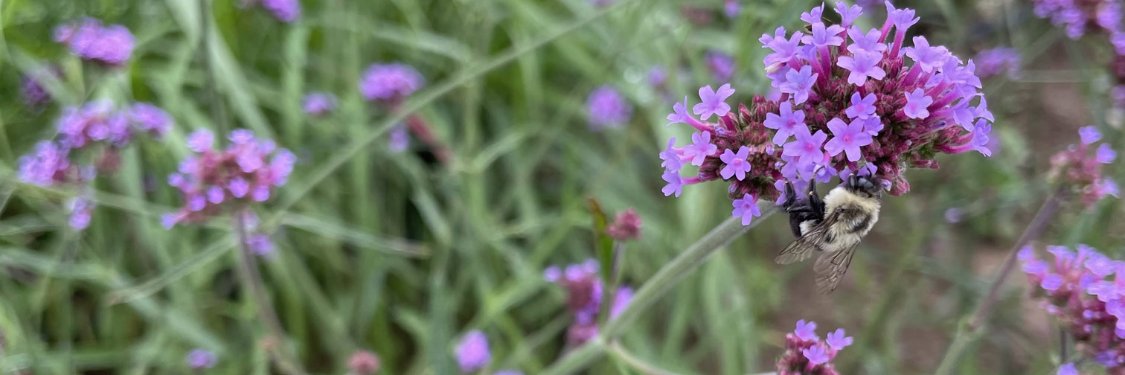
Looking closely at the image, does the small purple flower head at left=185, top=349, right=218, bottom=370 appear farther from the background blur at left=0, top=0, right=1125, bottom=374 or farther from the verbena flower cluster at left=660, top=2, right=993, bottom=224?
the verbena flower cluster at left=660, top=2, right=993, bottom=224

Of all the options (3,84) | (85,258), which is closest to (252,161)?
(85,258)

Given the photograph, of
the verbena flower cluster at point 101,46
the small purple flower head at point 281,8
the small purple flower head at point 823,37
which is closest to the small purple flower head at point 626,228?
the small purple flower head at point 823,37

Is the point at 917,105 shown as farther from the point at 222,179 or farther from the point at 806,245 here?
the point at 222,179

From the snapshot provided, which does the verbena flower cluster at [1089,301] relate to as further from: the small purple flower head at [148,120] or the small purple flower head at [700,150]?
the small purple flower head at [148,120]

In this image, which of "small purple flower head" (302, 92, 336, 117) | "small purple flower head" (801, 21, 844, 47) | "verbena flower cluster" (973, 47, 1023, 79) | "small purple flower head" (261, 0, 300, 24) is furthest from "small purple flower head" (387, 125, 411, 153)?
"small purple flower head" (801, 21, 844, 47)

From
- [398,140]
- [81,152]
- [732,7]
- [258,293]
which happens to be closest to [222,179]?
[258,293]

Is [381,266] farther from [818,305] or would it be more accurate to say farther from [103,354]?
[818,305]
